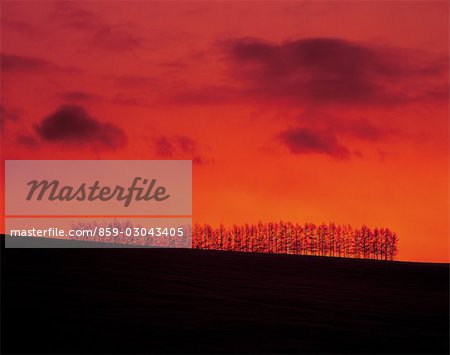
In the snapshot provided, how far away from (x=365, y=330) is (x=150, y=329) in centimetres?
657

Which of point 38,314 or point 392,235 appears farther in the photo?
point 392,235

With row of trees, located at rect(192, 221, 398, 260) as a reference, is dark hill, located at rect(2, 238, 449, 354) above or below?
below

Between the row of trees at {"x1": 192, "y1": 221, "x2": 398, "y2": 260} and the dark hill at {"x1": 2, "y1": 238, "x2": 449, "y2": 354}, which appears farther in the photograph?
the row of trees at {"x1": 192, "y1": 221, "x2": 398, "y2": 260}

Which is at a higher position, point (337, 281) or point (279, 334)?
point (337, 281)

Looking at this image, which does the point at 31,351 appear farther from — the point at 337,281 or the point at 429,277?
the point at 429,277

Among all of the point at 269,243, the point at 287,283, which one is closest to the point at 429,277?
the point at 287,283

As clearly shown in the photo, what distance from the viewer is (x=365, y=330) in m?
19.9

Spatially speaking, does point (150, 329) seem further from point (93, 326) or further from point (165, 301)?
point (165, 301)

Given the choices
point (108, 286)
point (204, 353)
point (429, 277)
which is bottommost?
point (204, 353)

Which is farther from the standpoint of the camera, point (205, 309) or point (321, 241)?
point (321, 241)

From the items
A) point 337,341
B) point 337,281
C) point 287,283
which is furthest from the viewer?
point 337,281

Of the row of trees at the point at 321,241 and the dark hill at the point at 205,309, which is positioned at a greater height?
the row of trees at the point at 321,241

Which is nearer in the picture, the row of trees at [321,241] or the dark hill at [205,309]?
the dark hill at [205,309]

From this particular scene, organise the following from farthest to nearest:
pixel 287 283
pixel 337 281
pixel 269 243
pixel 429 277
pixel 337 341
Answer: pixel 269 243 → pixel 429 277 → pixel 337 281 → pixel 287 283 → pixel 337 341
